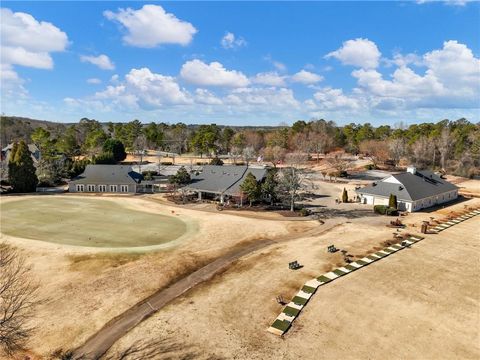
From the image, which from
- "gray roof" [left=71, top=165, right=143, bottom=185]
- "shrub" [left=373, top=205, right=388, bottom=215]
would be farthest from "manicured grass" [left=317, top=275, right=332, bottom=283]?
"gray roof" [left=71, top=165, right=143, bottom=185]

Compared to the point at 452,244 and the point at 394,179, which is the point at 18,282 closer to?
the point at 452,244

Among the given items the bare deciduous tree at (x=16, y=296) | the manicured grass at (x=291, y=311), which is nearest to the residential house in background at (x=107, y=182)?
the bare deciduous tree at (x=16, y=296)

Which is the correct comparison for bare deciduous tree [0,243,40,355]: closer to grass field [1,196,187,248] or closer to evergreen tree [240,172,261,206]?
grass field [1,196,187,248]

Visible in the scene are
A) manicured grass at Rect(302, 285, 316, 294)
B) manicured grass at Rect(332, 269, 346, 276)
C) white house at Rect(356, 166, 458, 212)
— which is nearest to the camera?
manicured grass at Rect(302, 285, 316, 294)

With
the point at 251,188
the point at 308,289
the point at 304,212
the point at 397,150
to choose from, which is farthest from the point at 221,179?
the point at 397,150

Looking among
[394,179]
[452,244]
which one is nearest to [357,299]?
[452,244]

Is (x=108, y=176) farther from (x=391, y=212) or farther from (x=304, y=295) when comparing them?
(x=304, y=295)

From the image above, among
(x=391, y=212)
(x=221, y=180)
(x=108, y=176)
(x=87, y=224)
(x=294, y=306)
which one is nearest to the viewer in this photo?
(x=294, y=306)
